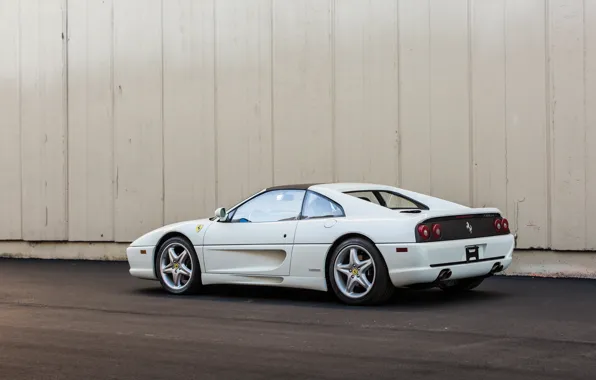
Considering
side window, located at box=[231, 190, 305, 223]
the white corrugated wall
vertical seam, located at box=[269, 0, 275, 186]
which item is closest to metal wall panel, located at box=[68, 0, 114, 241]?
the white corrugated wall

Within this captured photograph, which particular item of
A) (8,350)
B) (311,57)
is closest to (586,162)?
(311,57)

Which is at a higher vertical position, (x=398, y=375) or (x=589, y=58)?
(x=589, y=58)

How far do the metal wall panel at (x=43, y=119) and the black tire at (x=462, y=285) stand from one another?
8.93m

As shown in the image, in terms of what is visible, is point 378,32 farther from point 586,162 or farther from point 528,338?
point 528,338

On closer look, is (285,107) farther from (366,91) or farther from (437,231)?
(437,231)

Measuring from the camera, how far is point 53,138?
16.4 m

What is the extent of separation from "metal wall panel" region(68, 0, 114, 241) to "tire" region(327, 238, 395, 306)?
792cm

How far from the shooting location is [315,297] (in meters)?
9.41

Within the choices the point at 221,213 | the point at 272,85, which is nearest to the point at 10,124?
the point at 272,85

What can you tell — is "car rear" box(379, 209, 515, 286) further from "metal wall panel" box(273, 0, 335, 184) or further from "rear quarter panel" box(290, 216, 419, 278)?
"metal wall panel" box(273, 0, 335, 184)

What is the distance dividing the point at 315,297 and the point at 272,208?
1.06m

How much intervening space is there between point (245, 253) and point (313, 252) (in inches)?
37.2

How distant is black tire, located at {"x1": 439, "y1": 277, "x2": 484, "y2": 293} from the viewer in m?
9.33

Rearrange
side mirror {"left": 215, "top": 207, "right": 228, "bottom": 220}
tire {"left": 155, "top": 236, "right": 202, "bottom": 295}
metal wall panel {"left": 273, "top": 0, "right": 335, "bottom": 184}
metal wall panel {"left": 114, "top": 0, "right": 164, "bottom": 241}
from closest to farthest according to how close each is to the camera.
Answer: side mirror {"left": 215, "top": 207, "right": 228, "bottom": 220} < tire {"left": 155, "top": 236, "right": 202, "bottom": 295} < metal wall panel {"left": 273, "top": 0, "right": 335, "bottom": 184} < metal wall panel {"left": 114, "top": 0, "right": 164, "bottom": 241}
